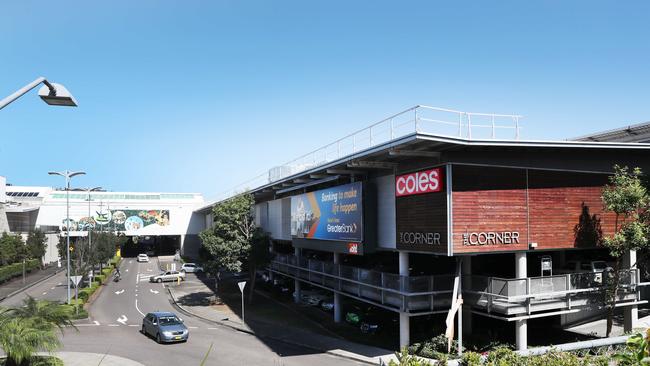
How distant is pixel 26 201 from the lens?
3477 inches

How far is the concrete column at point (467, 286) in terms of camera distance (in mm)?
22875

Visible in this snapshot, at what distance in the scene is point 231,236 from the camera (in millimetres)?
38844

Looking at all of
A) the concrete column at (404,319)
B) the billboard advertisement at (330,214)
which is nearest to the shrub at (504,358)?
the concrete column at (404,319)

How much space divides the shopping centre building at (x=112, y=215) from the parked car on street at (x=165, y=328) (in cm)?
5389

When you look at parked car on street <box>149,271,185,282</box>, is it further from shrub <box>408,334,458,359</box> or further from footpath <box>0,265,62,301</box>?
shrub <box>408,334,458,359</box>

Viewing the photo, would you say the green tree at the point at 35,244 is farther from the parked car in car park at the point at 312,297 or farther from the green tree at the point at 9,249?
the parked car in car park at the point at 312,297

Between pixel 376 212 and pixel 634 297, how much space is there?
492 inches

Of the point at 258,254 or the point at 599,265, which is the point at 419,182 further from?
the point at 258,254

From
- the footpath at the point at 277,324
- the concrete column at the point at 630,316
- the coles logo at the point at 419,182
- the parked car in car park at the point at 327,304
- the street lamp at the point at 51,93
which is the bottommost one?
the footpath at the point at 277,324

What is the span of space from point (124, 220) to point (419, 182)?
239 ft

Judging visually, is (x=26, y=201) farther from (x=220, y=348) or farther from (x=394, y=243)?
(x=394, y=243)

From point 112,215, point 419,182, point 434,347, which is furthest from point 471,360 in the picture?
point 112,215

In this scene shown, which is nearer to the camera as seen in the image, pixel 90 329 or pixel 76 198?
pixel 90 329

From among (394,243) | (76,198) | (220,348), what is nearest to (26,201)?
(76,198)
